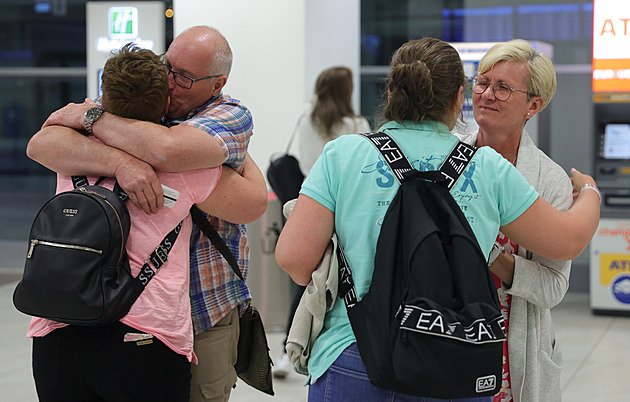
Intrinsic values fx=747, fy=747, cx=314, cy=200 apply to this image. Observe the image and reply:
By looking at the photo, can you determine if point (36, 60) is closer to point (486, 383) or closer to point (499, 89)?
point (499, 89)

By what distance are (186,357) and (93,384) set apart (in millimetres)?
213

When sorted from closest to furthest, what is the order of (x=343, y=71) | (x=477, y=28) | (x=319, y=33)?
(x=343, y=71) → (x=319, y=33) → (x=477, y=28)

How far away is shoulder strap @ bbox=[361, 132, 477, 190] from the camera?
1544 millimetres

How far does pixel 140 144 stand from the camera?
1.70 meters

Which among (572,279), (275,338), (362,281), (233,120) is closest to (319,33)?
(275,338)

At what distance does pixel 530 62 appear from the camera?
6.48 ft

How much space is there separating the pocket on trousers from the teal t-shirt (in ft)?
1.87

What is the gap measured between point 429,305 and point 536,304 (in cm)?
57

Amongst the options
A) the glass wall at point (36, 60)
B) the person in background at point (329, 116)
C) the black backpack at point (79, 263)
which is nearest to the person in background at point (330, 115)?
the person in background at point (329, 116)

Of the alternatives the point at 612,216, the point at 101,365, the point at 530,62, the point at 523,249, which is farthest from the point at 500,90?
the point at 612,216

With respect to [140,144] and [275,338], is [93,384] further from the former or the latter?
[275,338]

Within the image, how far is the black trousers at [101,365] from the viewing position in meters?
1.64

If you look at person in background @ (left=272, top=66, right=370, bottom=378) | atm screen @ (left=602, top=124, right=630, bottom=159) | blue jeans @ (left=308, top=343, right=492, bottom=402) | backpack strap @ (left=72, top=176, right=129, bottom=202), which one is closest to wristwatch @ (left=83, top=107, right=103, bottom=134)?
backpack strap @ (left=72, top=176, right=129, bottom=202)

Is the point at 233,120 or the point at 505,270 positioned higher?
the point at 233,120
